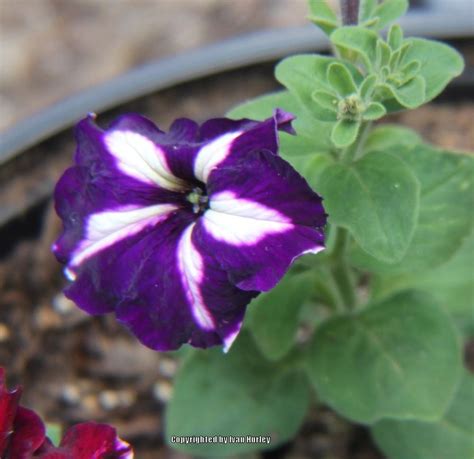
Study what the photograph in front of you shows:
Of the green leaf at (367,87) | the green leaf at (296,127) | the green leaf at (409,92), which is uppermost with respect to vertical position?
the green leaf at (367,87)

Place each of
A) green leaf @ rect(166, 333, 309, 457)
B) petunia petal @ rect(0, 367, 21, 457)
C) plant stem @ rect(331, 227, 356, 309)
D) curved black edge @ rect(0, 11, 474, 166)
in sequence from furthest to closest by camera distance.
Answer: curved black edge @ rect(0, 11, 474, 166)
green leaf @ rect(166, 333, 309, 457)
plant stem @ rect(331, 227, 356, 309)
petunia petal @ rect(0, 367, 21, 457)

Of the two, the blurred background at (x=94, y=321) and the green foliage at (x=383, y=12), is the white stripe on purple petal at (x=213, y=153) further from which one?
the blurred background at (x=94, y=321)

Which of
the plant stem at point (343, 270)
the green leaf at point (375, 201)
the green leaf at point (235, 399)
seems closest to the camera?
the green leaf at point (375, 201)

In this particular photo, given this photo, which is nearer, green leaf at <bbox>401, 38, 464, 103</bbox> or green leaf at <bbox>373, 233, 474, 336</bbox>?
green leaf at <bbox>401, 38, 464, 103</bbox>

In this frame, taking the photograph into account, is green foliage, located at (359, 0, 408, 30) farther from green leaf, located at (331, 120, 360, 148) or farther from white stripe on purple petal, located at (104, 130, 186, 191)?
white stripe on purple petal, located at (104, 130, 186, 191)

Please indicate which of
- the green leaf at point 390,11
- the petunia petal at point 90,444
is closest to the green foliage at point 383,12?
the green leaf at point 390,11

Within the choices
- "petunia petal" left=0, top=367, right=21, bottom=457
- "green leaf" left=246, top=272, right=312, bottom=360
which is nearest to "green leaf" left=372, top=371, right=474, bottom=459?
"green leaf" left=246, top=272, right=312, bottom=360

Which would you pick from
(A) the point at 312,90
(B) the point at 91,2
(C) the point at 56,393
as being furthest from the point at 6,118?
(A) the point at 312,90
